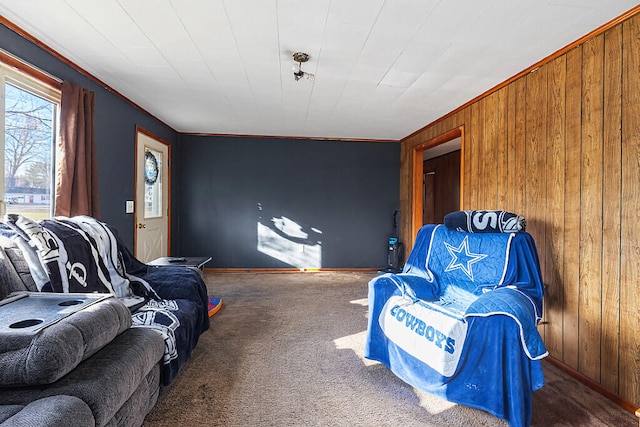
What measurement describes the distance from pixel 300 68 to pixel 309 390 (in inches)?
97.1

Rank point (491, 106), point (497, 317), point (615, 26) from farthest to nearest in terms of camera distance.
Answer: point (491, 106), point (615, 26), point (497, 317)

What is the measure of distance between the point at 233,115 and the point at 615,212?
4.08 m

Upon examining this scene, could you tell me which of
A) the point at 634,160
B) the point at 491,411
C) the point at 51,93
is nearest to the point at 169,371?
the point at 491,411

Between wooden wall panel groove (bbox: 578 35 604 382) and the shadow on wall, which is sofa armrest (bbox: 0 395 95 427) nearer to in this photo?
wooden wall panel groove (bbox: 578 35 604 382)

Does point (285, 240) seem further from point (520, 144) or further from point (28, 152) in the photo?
point (520, 144)

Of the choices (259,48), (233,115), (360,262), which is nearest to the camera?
(259,48)

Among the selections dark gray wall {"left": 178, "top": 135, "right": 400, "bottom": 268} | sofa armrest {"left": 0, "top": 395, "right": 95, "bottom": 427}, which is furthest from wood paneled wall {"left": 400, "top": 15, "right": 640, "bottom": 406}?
dark gray wall {"left": 178, "top": 135, "right": 400, "bottom": 268}

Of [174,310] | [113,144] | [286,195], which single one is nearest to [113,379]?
[174,310]

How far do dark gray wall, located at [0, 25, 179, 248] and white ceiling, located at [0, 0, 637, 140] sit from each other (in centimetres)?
13

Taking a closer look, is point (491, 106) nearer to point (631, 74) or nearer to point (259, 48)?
point (631, 74)

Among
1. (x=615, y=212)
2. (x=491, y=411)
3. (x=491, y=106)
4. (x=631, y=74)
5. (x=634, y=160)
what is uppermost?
(x=491, y=106)

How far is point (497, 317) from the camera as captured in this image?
1721 mm

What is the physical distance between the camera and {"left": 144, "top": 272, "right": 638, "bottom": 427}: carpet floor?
5.93 ft

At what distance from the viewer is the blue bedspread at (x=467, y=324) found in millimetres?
1673
